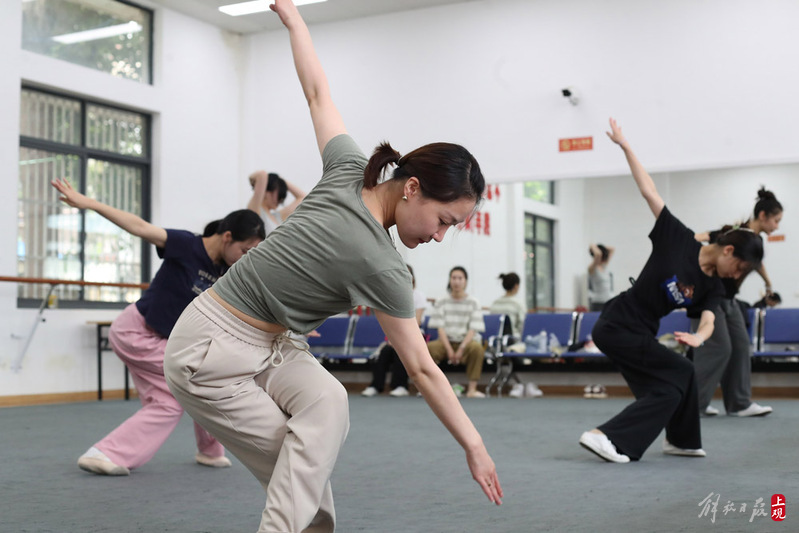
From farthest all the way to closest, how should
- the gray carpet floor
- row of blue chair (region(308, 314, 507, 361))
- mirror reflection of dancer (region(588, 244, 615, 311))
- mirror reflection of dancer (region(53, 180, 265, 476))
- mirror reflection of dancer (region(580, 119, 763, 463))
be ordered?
mirror reflection of dancer (region(588, 244, 615, 311)) < row of blue chair (region(308, 314, 507, 361)) < mirror reflection of dancer (region(580, 119, 763, 463)) < mirror reflection of dancer (region(53, 180, 265, 476)) < the gray carpet floor

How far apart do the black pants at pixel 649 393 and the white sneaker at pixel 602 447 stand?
0.11 feet

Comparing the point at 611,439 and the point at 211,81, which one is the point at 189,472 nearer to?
the point at 611,439

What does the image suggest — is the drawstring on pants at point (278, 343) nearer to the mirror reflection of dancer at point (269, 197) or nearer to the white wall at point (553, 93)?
the mirror reflection of dancer at point (269, 197)

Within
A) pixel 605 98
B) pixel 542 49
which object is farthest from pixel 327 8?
pixel 605 98

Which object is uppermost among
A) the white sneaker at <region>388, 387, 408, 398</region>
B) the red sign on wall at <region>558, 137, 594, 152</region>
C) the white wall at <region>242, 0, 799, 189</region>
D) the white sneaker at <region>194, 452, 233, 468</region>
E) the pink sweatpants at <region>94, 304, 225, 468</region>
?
the white wall at <region>242, 0, 799, 189</region>

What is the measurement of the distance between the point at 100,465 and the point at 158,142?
6365 mm

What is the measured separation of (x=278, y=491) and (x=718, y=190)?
26.4ft

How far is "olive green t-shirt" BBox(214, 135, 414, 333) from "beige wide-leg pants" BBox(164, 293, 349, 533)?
8cm

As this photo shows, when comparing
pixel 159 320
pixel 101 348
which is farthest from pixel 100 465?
pixel 101 348

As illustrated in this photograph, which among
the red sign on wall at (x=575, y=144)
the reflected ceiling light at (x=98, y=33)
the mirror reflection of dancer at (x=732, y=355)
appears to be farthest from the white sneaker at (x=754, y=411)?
the reflected ceiling light at (x=98, y=33)

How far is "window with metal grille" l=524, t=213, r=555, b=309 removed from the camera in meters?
11.0

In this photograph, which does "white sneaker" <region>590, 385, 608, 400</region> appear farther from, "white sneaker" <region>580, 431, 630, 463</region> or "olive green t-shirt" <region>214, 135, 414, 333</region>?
"olive green t-shirt" <region>214, 135, 414, 333</region>

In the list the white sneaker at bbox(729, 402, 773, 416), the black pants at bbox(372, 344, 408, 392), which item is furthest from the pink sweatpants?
the black pants at bbox(372, 344, 408, 392)

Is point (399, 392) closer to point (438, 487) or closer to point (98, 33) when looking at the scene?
point (98, 33)
